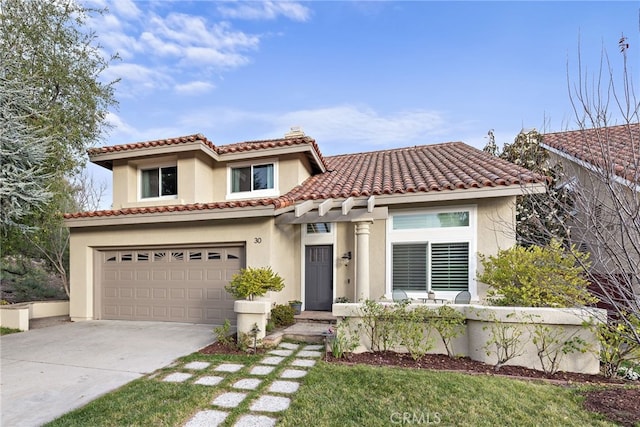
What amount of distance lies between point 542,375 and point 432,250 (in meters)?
4.23

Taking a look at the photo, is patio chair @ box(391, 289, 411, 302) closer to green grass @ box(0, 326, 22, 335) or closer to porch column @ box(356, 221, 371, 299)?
porch column @ box(356, 221, 371, 299)

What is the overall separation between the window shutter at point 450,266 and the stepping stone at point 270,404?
6.00m

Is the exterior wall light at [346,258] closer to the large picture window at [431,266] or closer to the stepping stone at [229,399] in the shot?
the large picture window at [431,266]

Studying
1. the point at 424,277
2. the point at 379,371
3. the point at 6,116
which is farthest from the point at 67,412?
the point at 424,277

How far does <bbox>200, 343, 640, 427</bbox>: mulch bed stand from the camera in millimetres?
4266

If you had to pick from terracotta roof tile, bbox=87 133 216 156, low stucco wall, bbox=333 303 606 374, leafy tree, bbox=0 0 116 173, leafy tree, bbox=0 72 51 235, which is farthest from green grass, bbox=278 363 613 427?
leafy tree, bbox=0 0 116 173

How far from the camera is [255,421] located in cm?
411

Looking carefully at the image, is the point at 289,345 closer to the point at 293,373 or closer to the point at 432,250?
the point at 293,373

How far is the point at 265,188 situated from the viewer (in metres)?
12.0

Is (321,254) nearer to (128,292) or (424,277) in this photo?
(424,277)

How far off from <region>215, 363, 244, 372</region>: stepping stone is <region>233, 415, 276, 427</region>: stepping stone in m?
1.78

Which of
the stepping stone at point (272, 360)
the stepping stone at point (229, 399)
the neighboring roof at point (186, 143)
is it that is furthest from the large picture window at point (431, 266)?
the stepping stone at point (229, 399)

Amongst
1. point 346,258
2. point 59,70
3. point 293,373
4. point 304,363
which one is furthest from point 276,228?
point 59,70

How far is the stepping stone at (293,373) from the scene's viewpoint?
555cm
